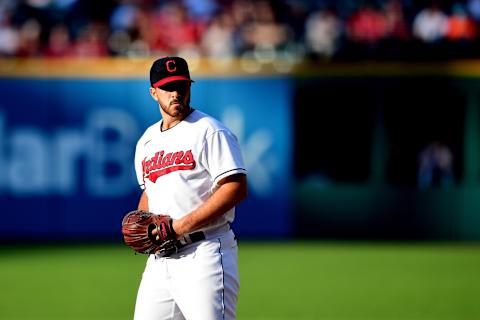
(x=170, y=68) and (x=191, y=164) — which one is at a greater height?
(x=170, y=68)

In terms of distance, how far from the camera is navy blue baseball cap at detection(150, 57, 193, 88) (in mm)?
5043

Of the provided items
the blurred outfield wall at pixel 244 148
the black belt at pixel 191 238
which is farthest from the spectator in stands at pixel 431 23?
the black belt at pixel 191 238

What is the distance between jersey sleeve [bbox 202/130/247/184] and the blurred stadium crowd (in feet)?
36.8

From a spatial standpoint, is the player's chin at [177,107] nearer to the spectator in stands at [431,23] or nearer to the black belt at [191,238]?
the black belt at [191,238]

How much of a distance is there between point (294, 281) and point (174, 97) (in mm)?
6846

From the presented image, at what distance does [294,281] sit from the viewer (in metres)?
11.6

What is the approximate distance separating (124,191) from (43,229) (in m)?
1.54

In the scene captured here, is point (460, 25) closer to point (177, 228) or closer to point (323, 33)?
point (323, 33)

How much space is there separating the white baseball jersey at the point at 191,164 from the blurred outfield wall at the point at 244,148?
1093cm

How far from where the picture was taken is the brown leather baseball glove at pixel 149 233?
16.4 ft

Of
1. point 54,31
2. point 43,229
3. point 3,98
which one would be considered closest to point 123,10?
point 54,31

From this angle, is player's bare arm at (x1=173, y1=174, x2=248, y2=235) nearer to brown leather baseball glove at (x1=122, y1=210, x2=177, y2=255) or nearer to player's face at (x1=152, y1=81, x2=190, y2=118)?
brown leather baseball glove at (x1=122, y1=210, x2=177, y2=255)

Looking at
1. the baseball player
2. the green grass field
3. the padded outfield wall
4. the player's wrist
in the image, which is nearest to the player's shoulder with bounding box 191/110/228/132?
the baseball player

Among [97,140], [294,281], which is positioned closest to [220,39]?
[97,140]
